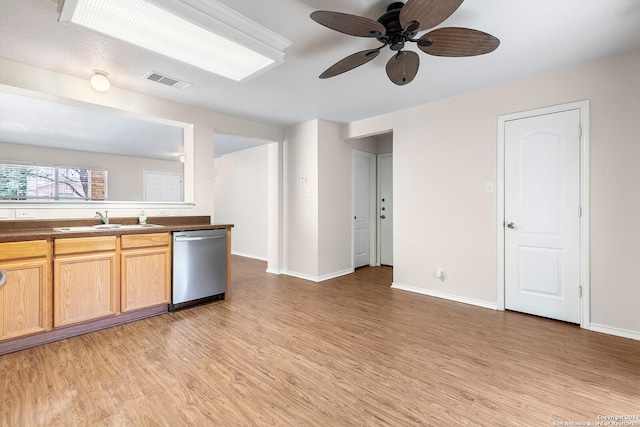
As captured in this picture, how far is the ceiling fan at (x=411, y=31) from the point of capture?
1.60 m

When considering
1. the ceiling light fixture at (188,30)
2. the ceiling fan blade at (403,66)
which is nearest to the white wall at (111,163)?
the ceiling light fixture at (188,30)

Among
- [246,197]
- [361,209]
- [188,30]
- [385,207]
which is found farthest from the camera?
[246,197]

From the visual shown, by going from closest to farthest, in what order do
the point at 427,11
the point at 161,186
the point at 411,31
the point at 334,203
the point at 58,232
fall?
the point at 427,11
the point at 411,31
the point at 58,232
the point at 334,203
the point at 161,186

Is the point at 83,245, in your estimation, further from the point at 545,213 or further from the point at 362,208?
the point at 545,213

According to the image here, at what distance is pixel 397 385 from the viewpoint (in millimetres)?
1858

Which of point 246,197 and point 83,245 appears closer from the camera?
point 83,245

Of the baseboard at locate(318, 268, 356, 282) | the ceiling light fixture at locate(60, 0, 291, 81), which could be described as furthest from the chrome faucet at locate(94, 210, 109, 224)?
the baseboard at locate(318, 268, 356, 282)

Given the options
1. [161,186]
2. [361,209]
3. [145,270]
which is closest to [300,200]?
[361,209]

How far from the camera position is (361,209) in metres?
5.30

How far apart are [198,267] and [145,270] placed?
522 millimetres

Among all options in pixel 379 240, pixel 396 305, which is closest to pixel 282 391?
pixel 396 305

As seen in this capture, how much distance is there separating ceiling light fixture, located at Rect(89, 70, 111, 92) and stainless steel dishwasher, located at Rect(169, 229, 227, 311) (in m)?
1.53

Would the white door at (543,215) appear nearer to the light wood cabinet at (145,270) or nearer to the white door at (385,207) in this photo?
the white door at (385,207)

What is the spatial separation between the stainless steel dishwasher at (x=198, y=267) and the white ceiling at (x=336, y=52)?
1.63 metres
